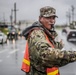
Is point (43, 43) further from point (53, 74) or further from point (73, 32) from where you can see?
point (73, 32)

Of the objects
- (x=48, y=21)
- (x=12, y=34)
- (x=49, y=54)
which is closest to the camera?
(x=49, y=54)

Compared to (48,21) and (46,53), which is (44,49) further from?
(48,21)

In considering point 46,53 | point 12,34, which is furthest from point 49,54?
point 12,34

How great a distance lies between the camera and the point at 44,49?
10.6 feet

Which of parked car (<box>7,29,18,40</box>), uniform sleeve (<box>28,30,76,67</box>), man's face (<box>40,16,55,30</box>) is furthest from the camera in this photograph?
parked car (<box>7,29,18,40</box>)

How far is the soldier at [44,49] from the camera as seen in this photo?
3.24 m

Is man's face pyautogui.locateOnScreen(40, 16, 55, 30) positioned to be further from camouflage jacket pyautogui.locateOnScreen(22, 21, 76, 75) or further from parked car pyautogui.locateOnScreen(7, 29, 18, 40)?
parked car pyautogui.locateOnScreen(7, 29, 18, 40)

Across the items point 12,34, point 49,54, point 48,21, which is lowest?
point 12,34

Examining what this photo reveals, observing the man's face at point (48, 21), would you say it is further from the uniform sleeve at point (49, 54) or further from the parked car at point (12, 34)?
the parked car at point (12, 34)

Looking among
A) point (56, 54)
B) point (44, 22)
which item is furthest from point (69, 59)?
point (44, 22)

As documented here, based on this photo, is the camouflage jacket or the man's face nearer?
the camouflage jacket

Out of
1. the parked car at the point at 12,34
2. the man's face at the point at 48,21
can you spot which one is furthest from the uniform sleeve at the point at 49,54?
the parked car at the point at 12,34

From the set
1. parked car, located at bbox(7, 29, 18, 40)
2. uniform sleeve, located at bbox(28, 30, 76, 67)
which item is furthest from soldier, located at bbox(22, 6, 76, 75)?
parked car, located at bbox(7, 29, 18, 40)

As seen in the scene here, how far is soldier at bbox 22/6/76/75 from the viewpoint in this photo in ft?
10.6
